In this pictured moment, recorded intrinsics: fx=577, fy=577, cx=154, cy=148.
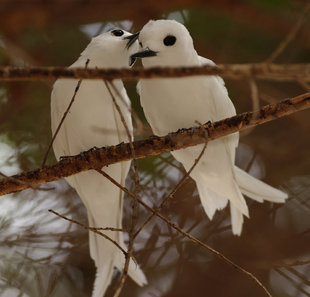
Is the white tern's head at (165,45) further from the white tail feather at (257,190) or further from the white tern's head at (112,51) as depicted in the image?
the white tail feather at (257,190)

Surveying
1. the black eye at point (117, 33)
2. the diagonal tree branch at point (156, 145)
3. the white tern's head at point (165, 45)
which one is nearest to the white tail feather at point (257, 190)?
the diagonal tree branch at point (156, 145)

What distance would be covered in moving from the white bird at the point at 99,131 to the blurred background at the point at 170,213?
0.66 metres

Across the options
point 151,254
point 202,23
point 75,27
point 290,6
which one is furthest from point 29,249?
point 290,6

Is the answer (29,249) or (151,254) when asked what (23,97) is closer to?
(29,249)

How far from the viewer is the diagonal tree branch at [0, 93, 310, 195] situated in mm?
2109

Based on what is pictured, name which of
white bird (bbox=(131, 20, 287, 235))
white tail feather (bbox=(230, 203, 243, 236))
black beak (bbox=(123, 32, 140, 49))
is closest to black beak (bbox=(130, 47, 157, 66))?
white bird (bbox=(131, 20, 287, 235))

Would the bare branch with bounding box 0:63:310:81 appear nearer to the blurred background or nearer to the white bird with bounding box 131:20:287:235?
the white bird with bounding box 131:20:287:235

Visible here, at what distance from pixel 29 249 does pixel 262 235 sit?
4.69 ft

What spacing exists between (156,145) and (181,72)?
0.87 m

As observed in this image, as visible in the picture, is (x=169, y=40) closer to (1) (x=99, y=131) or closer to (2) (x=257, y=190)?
(1) (x=99, y=131)

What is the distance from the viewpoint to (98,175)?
106 inches

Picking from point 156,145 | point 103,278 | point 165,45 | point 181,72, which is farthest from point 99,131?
point 181,72

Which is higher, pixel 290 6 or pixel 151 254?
pixel 290 6

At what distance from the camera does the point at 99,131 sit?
→ 97.3 inches
